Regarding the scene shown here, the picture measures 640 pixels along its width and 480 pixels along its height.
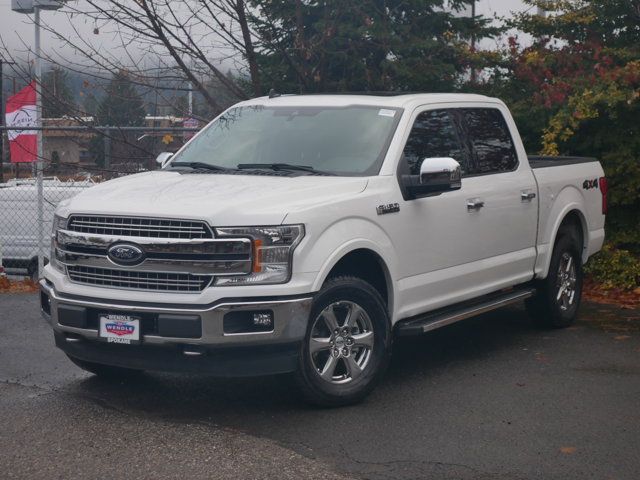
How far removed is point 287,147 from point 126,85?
199 inches

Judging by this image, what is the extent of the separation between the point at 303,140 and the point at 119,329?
2.05 meters

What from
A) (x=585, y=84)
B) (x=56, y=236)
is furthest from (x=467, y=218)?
(x=585, y=84)

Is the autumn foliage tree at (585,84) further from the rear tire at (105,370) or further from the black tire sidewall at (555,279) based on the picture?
the rear tire at (105,370)

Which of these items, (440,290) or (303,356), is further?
(440,290)

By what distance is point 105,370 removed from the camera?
23.9ft

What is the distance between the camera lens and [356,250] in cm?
670

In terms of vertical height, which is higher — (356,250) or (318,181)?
(318,181)

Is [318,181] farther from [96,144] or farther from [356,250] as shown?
[96,144]

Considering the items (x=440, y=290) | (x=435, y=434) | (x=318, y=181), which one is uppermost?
(x=318, y=181)

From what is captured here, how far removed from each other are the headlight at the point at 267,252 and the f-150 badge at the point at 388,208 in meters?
0.85

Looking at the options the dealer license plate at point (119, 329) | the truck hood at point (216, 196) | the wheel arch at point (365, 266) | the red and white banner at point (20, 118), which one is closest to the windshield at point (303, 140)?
the truck hood at point (216, 196)

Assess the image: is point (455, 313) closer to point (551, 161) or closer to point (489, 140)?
point (489, 140)

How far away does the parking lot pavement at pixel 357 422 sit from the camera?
546cm

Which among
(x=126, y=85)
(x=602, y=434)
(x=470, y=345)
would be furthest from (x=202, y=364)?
(x=126, y=85)
